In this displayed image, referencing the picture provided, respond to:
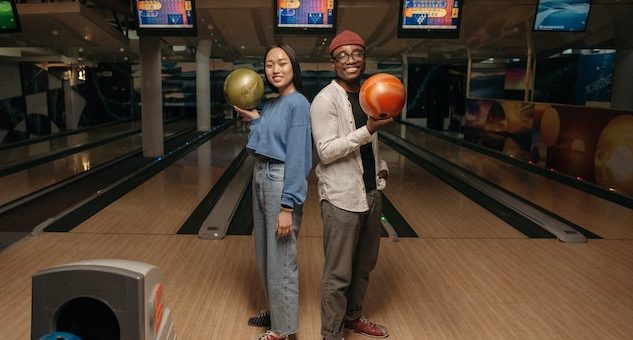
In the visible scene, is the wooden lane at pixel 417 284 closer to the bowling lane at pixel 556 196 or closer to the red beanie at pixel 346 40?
the bowling lane at pixel 556 196

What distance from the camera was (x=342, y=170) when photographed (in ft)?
7.27

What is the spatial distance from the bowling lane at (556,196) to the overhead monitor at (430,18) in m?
2.05

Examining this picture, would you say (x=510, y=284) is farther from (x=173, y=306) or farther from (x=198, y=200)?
(x=198, y=200)

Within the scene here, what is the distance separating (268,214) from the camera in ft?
7.41

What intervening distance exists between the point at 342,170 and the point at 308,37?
271 inches

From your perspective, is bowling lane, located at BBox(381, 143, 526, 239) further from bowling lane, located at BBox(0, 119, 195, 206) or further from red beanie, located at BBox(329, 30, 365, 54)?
bowling lane, located at BBox(0, 119, 195, 206)

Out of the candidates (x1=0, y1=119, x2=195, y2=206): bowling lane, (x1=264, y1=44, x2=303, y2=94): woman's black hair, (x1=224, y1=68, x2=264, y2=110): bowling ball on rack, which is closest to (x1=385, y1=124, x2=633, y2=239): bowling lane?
(x1=264, y1=44, x2=303, y2=94): woman's black hair

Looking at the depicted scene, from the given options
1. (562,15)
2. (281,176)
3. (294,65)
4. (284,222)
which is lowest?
(284,222)

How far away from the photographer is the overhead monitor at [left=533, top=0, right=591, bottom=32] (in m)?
6.20

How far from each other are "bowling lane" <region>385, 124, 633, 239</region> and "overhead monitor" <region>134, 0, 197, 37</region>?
421 cm

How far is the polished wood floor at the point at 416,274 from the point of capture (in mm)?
2691

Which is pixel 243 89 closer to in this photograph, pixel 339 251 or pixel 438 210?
pixel 339 251

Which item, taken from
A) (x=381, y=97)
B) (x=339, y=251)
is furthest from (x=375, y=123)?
(x=339, y=251)

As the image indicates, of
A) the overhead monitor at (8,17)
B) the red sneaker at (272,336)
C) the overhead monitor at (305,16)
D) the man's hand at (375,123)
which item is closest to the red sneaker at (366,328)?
the red sneaker at (272,336)
